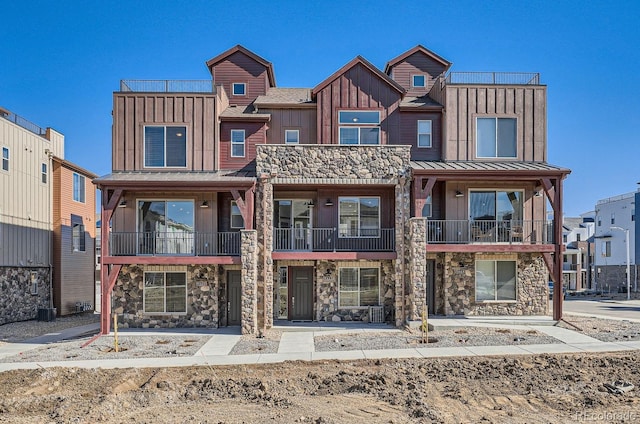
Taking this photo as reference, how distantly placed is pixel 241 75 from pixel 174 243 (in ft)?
26.2

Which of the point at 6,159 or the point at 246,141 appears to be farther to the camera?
the point at 6,159

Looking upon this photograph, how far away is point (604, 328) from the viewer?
15898mm

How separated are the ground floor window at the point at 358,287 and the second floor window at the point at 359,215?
1.46m

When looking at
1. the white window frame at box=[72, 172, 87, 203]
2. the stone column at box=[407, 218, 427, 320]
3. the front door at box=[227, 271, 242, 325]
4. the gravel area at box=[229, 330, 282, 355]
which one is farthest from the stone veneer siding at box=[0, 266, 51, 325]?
the stone column at box=[407, 218, 427, 320]

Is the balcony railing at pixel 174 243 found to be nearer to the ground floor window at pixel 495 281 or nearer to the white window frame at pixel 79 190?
the white window frame at pixel 79 190

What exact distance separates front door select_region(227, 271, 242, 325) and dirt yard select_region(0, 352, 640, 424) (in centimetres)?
659

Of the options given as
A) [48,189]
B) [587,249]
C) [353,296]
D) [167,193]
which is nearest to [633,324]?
[353,296]

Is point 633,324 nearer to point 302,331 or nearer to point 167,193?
point 302,331

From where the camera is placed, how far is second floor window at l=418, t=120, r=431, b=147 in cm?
1942

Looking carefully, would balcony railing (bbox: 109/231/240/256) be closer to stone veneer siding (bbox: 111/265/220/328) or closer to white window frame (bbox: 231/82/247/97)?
stone veneer siding (bbox: 111/265/220/328)

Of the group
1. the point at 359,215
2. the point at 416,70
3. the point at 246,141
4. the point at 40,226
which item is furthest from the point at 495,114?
the point at 40,226

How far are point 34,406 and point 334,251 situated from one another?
10.8 meters

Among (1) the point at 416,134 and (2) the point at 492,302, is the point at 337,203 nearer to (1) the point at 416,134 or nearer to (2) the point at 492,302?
(1) the point at 416,134

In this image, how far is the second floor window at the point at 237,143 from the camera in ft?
62.2
